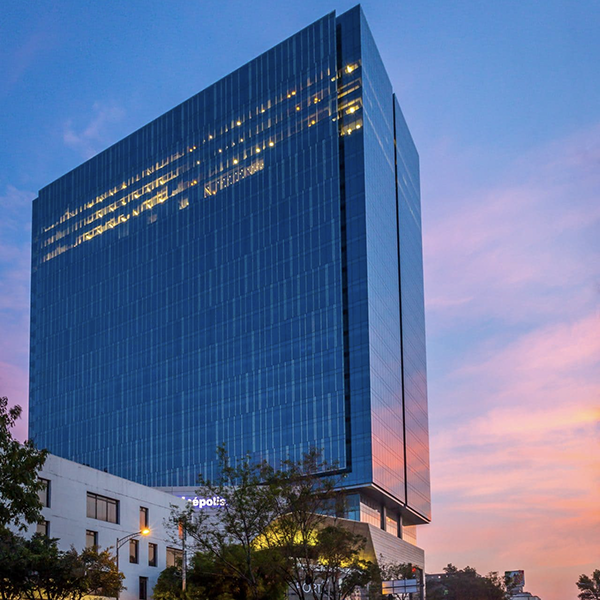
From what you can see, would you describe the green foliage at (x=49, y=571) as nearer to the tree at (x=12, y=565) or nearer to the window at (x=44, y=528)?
the tree at (x=12, y=565)

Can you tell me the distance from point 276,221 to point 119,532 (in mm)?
102179

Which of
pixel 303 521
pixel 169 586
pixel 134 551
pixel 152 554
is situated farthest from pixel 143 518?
pixel 303 521

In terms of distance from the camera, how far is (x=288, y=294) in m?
166

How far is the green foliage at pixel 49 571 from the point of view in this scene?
169ft

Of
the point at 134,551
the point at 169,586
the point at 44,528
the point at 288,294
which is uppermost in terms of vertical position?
the point at 288,294

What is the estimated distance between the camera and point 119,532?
76.5m

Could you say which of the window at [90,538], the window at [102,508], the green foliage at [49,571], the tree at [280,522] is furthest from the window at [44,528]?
the tree at [280,522]

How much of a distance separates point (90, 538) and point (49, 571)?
1827 centimetres

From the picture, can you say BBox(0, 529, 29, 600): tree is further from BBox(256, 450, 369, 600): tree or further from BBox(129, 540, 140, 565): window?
BBox(129, 540, 140, 565): window

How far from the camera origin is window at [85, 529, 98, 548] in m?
72.4

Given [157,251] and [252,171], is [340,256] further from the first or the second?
[157,251]

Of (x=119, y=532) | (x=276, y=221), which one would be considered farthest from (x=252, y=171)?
(x=119, y=532)

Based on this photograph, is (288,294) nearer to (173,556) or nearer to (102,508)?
(173,556)

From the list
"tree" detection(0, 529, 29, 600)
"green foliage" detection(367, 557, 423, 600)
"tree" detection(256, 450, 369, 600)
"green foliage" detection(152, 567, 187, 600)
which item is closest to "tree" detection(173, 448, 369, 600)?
"tree" detection(256, 450, 369, 600)
